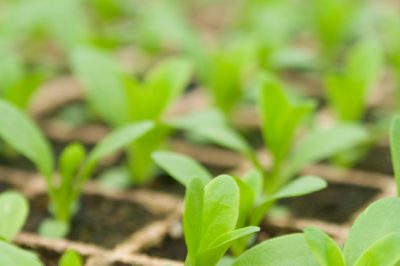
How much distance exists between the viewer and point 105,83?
46.6 inches

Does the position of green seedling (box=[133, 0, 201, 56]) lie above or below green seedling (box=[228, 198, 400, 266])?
above

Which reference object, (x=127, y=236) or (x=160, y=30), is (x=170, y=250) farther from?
(x=160, y=30)

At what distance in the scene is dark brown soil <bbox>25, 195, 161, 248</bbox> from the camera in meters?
1.00

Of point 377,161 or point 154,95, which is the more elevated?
point 154,95

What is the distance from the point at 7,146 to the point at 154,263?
1.67 feet

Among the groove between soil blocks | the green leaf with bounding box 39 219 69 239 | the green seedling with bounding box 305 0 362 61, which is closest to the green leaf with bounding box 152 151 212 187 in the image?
the groove between soil blocks

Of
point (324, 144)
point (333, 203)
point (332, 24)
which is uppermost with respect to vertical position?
point (332, 24)

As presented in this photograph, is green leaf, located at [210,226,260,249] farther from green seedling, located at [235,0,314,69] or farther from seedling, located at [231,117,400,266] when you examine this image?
green seedling, located at [235,0,314,69]

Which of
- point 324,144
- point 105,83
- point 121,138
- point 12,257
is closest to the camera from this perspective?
point 12,257

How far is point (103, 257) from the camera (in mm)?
898

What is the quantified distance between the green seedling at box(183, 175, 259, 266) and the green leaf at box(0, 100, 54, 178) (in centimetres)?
30

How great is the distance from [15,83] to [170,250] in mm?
403

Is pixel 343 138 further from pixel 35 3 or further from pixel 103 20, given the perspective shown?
pixel 103 20

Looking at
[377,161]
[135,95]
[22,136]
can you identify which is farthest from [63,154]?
[377,161]
